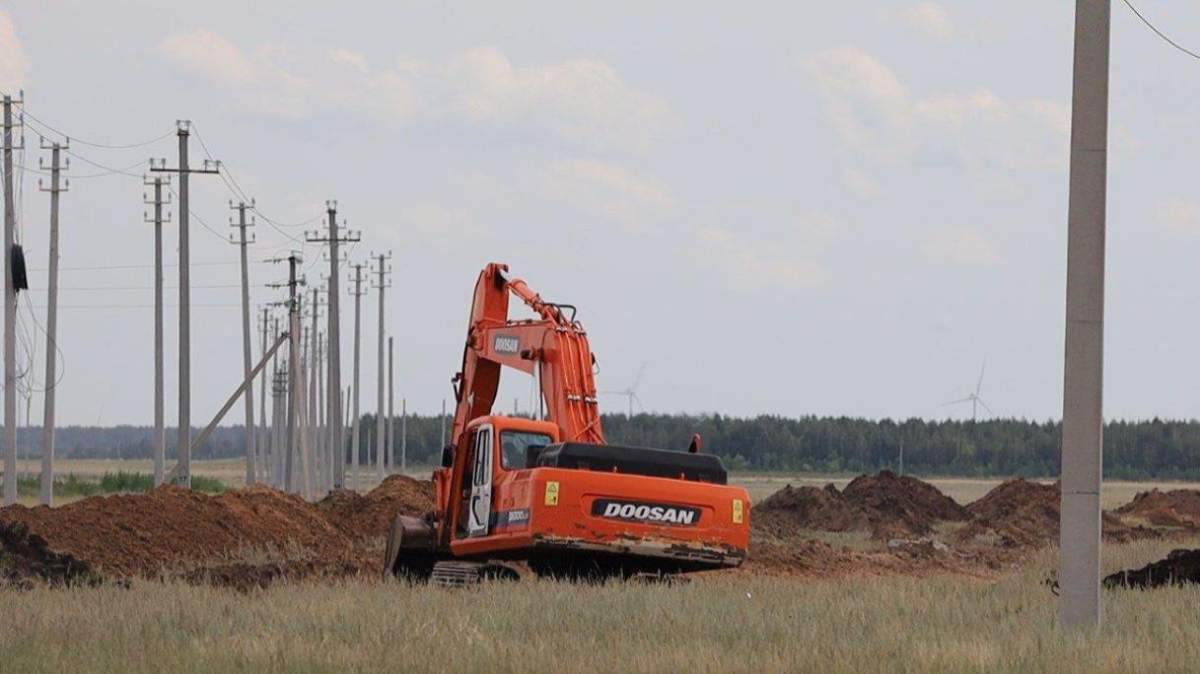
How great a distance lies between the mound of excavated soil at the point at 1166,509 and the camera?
60.3 meters

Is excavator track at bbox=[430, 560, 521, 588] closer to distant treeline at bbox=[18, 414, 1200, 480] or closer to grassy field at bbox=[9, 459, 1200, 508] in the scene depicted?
grassy field at bbox=[9, 459, 1200, 508]

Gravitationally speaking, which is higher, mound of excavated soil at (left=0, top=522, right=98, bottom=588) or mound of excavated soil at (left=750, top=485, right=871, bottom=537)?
mound of excavated soil at (left=0, top=522, right=98, bottom=588)

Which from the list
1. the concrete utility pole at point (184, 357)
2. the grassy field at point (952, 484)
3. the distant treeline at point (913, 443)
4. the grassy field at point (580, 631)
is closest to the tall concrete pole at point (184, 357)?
the concrete utility pole at point (184, 357)

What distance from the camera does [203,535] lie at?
40.1 meters

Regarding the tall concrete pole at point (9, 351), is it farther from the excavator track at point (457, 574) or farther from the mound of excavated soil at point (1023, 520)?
the excavator track at point (457, 574)

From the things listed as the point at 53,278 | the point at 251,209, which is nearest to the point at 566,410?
the point at 53,278

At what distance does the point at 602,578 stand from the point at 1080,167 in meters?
10.1

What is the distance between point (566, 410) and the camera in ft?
86.5

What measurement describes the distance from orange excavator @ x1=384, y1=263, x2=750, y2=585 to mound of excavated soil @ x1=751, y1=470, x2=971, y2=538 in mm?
27110

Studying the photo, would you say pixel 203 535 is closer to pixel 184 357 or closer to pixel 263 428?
pixel 184 357

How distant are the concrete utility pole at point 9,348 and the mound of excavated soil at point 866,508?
1761cm

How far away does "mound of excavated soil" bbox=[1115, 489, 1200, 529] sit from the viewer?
198 feet

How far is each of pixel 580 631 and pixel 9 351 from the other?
116ft

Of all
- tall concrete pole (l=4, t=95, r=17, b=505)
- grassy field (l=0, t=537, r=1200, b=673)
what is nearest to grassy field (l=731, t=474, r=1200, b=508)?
tall concrete pole (l=4, t=95, r=17, b=505)
